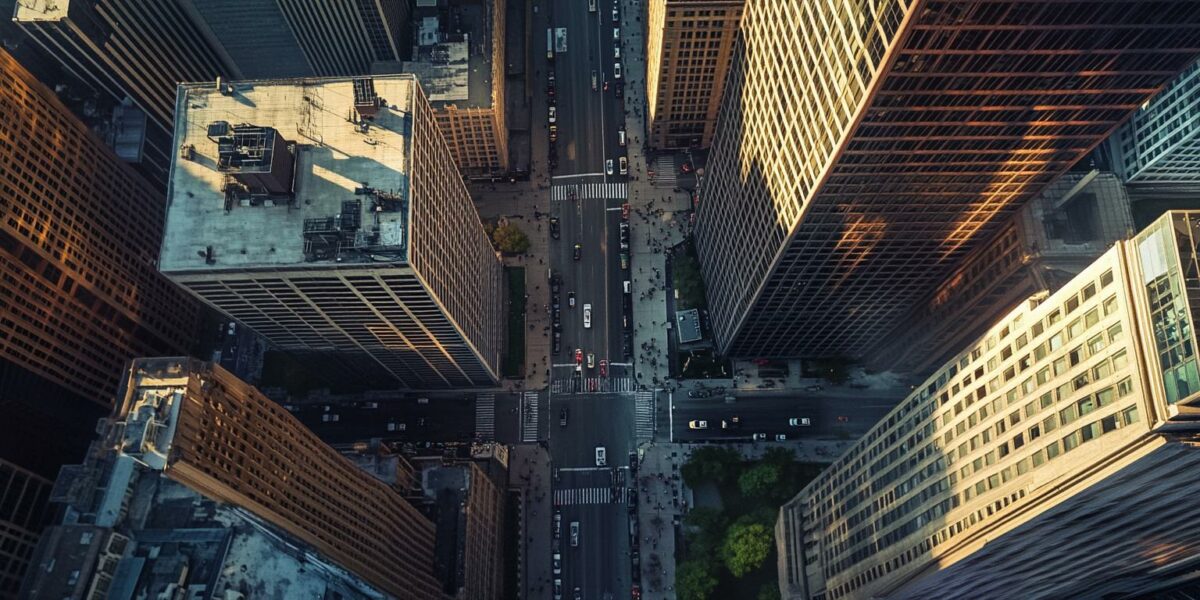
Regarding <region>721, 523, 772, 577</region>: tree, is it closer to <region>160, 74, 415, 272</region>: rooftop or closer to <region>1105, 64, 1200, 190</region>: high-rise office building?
<region>160, 74, 415, 272</region>: rooftop

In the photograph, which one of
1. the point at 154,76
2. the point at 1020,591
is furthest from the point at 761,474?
the point at 154,76

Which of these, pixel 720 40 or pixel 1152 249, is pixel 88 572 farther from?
pixel 720 40

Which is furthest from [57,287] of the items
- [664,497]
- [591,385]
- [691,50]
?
[691,50]

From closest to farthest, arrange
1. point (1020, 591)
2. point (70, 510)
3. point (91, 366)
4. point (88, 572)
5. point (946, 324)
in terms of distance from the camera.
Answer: point (88, 572) → point (70, 510) → point (1020, 591) → point (946, 324) → point (91, 366)

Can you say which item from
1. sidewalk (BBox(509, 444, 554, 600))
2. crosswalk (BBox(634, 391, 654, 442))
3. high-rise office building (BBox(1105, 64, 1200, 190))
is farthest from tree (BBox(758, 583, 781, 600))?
high-rise office building (BBox(1105, 64, 1200, 190))

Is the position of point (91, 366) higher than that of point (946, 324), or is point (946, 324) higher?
point (946, 324)

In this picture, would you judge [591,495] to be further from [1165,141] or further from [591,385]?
[1165,141]
